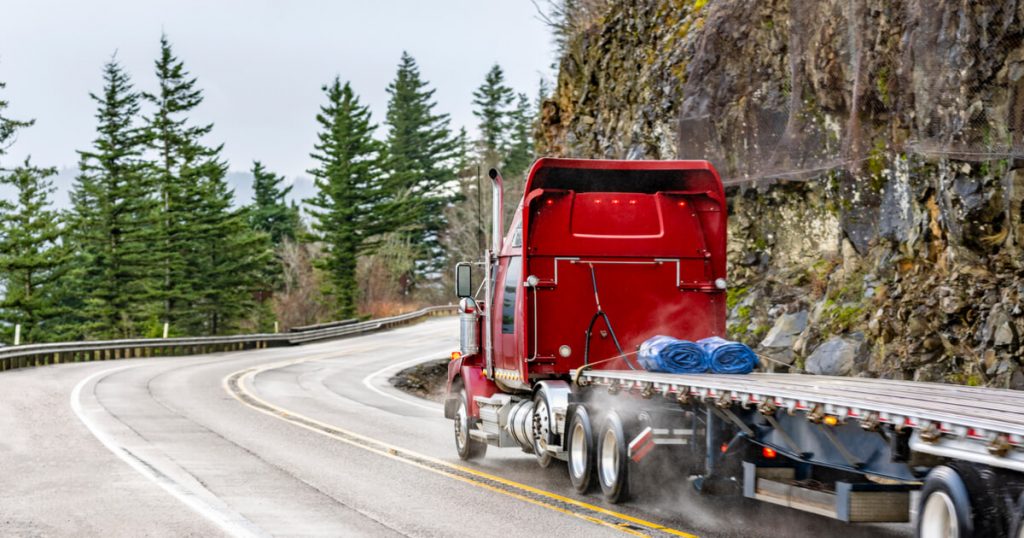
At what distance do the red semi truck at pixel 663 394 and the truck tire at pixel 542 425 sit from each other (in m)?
0.03

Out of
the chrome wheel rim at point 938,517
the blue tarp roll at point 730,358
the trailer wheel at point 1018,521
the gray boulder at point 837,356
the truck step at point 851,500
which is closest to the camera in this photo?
the trailer wheel at point 1018,521

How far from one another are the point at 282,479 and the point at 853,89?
1147 centimetres

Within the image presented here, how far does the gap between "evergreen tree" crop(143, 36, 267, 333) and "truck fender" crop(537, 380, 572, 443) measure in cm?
5721

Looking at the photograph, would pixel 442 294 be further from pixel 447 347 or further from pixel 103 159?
pixel 447 347

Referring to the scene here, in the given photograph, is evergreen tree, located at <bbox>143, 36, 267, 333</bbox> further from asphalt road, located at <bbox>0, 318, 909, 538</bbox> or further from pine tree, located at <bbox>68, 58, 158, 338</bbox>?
asphalt road, located at <bbox>0, 318, 909, 538</bbox>

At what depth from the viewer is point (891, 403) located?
7.17 meters

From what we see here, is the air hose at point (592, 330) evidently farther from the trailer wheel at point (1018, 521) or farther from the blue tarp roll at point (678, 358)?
the trailer wheel at point (1018, 521)

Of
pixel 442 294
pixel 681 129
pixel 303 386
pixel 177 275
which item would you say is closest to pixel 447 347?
pixel 303 386

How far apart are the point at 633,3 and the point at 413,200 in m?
53.6

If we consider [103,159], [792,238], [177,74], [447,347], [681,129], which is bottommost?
[447,347]

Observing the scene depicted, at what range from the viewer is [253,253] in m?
73.7

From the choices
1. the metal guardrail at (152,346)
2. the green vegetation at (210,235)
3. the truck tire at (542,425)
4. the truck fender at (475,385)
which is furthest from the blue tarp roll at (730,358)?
the green vegetation at (210,235)

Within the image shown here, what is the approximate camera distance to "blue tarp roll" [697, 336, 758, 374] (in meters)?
11.2

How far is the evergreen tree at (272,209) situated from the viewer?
323 ft
